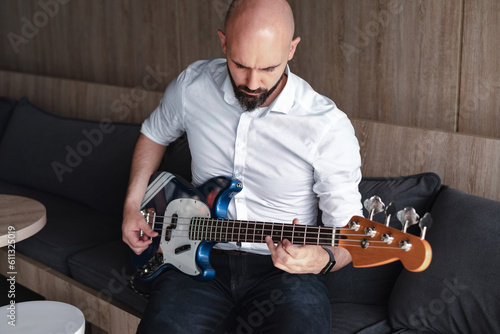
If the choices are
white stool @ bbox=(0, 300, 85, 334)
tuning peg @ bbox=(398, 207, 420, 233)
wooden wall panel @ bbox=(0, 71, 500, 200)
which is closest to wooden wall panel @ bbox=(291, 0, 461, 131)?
wooden wall panel @ bbox=(0, 71, 500, 200)

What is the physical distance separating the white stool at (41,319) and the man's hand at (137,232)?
266 millimetres

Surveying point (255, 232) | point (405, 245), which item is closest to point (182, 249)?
point (255, 232)

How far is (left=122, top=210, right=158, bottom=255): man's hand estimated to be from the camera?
6.20 ft

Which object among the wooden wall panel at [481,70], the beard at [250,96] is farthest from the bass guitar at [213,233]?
the wooden wall panel at [481,70]

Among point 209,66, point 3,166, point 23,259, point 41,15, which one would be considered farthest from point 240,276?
point 41,15

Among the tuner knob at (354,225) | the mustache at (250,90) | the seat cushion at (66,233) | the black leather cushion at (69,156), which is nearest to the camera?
the tuner knob at (354,225)

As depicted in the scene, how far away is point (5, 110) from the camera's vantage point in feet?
11.2

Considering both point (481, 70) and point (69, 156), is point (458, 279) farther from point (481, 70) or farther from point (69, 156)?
point (69, 156)

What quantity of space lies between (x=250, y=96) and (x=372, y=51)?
31.1 inches

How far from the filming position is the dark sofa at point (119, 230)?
167 centimetres

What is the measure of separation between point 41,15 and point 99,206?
170 cm

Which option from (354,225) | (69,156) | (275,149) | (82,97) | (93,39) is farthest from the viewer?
(93,39)

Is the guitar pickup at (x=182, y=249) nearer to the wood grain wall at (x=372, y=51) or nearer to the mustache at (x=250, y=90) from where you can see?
the mustache at (x=250, y=90)

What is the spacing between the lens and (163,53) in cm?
310
